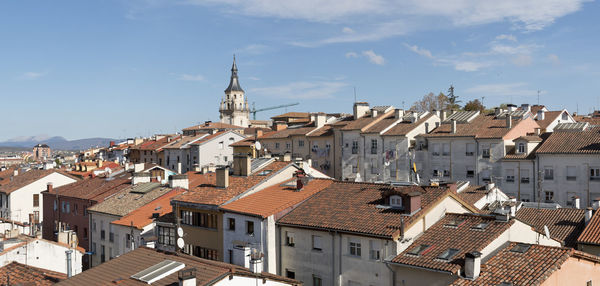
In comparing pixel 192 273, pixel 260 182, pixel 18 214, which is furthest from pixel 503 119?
pixel 18 214

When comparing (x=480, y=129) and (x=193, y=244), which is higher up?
(x=480, y=129)

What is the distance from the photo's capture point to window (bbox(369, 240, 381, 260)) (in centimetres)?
2694

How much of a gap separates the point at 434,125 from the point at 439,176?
25.6 ft

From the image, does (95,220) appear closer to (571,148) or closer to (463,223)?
(463,223)

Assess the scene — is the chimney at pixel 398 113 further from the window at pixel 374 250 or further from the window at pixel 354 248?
the window at pixel 374 250

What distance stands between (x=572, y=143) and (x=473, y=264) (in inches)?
1426

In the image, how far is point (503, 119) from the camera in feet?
203

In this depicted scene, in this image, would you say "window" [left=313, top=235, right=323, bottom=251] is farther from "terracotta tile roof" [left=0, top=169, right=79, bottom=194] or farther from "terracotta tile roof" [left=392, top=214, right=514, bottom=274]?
"terracotta tile roof" [left=0, top=169, right=79, bottom=194]

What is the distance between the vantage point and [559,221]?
34750mm

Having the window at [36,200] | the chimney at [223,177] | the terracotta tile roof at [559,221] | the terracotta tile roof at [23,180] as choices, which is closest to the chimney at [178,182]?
the chimney at [223,177]

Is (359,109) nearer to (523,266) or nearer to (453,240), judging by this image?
(453,240)

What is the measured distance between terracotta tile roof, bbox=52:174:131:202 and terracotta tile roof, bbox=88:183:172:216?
7.37 feet

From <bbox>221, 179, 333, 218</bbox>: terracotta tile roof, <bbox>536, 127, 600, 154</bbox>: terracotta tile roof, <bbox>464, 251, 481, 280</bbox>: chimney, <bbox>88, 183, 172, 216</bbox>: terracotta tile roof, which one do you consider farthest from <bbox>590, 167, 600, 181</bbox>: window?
<bbox>88, 183, 172, 216</bbox>: terracotta tile roof

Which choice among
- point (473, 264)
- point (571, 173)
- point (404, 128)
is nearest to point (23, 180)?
point (404, 128)
